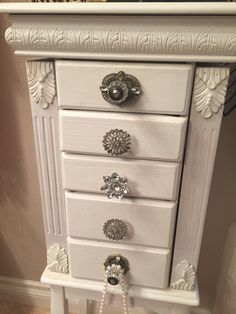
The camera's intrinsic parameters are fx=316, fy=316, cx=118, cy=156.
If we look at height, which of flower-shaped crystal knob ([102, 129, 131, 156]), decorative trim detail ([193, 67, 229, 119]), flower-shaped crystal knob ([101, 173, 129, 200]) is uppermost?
decorative trim detail ([193, 67, 229, 119])

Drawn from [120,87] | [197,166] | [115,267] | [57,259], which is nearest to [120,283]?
[115,267]

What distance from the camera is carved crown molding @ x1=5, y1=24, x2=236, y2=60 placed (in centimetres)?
47

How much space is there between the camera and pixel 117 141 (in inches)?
21.4

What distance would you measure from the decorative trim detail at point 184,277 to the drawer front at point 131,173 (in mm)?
169

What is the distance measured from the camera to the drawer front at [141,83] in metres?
0.51

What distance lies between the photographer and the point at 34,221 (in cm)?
111

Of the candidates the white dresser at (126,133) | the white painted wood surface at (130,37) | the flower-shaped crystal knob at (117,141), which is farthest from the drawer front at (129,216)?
the white painted wood surface at (130,37)

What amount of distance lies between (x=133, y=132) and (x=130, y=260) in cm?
28

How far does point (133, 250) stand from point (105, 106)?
11.8 inches

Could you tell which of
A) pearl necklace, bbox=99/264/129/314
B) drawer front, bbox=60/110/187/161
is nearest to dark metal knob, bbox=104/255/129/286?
pearl necklace, bbox=99/264/129/314

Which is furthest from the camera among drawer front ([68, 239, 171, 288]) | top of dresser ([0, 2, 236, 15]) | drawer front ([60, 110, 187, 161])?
drawer front ([68, 239, 171, 288])

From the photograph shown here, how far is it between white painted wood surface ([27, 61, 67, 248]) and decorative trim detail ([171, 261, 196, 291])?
250 mm

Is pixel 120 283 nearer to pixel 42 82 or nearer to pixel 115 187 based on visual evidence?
pixel 115 187

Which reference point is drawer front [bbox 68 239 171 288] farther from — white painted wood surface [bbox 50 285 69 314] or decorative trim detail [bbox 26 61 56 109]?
decorative trim detail [bbox 26 61 56 109]
